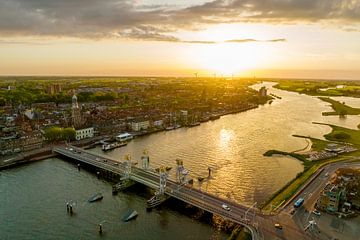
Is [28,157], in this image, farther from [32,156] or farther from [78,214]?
[78,214]

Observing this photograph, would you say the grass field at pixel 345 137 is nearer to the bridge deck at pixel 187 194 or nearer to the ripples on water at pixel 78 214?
the bridge deck at pixel 187 194

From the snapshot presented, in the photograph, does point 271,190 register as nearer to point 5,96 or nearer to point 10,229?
point 10,229

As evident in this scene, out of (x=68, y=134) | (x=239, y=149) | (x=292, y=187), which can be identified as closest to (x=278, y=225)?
(x=292, y=187)

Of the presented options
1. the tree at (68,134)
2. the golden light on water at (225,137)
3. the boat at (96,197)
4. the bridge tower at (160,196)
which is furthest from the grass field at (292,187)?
the tree at (68,134)

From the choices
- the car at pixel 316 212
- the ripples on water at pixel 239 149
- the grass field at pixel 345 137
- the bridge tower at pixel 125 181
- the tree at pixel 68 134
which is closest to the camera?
the car at pixel 316 212

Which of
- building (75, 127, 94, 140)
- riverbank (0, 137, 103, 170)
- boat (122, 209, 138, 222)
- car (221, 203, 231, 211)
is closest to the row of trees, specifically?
building (75, 127, 94, 140)

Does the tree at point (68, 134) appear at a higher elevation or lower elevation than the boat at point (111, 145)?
higher

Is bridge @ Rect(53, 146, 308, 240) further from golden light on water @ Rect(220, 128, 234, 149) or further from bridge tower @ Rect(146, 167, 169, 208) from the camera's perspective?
golden light on water @ Rect(220, 128, 234, 149)
